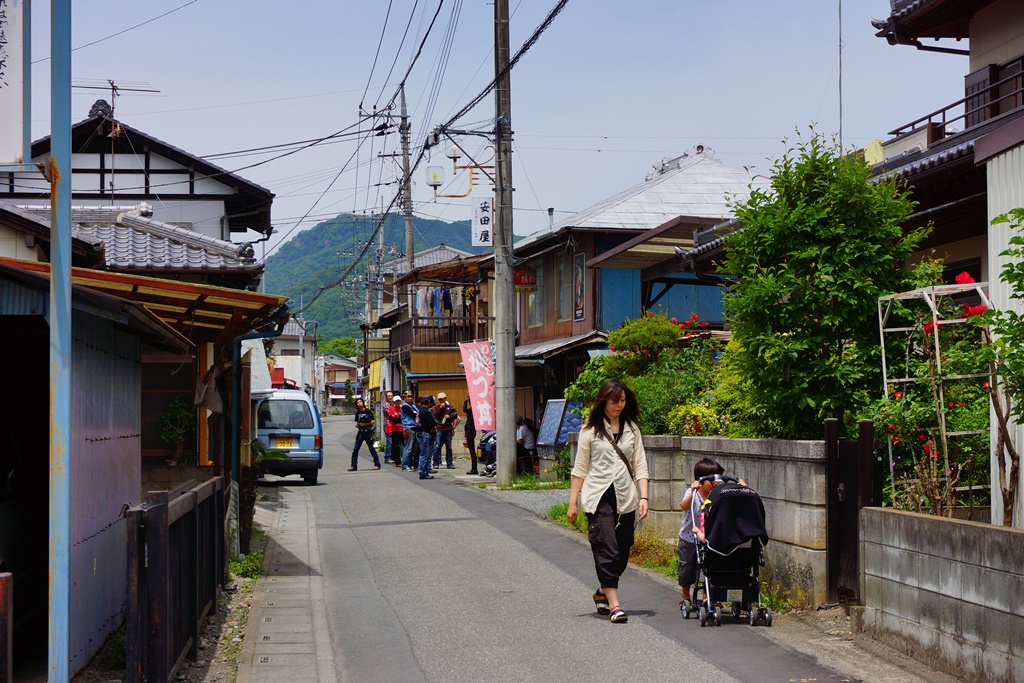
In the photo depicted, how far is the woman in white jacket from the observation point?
29.4ft

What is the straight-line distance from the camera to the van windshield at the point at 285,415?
2495 centimetres

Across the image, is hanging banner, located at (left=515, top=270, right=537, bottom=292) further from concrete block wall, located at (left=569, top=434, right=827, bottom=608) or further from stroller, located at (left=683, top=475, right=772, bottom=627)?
stroller, located at (left=683, top=475, right=772, bottom=627)

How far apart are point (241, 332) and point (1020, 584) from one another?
8426 mm

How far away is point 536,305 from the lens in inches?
1250

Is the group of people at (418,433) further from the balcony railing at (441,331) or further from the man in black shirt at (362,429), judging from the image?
the balcony railing at (441,331)

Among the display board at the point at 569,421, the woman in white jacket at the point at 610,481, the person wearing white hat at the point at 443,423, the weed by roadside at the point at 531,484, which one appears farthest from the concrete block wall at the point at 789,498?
the person wearing white hat at the point at 443,423

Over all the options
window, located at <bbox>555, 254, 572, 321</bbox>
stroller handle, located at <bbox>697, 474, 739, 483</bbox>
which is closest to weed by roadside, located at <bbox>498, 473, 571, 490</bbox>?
window, located at <bbox>555, 254, 572, 321</bbox>

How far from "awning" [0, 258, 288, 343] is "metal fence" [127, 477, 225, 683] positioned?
2.10 meters

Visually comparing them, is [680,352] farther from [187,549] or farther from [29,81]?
[29,81]

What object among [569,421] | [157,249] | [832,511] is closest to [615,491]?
[832,511]

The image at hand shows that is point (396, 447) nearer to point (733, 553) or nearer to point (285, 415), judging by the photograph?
point (285, 415)

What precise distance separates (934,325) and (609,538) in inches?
121

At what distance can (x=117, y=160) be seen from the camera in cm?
3177

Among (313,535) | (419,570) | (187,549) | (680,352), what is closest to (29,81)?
(187,549)
